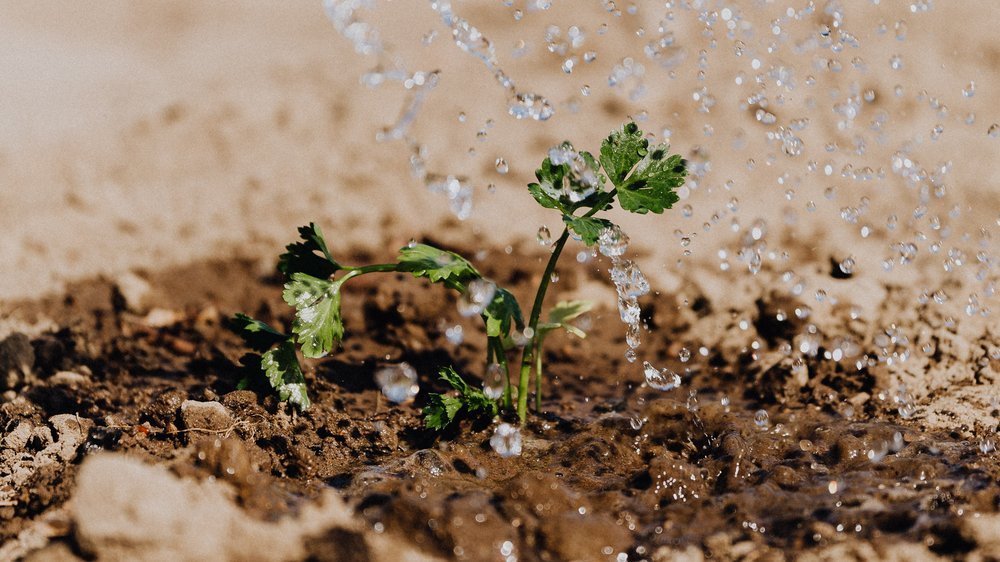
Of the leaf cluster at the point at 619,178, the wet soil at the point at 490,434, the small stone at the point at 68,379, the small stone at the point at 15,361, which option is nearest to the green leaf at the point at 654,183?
the leaf cluster at the point at 619,178

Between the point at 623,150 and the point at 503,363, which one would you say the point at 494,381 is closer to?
the point at 503,363

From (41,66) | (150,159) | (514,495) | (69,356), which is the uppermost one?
(41,66)

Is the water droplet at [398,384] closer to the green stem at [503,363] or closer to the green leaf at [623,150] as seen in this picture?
the green stem at [503,363]

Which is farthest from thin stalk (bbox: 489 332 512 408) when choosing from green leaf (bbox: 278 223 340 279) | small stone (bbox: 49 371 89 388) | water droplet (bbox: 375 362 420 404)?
small stone (bbox: 49 371 89 388)

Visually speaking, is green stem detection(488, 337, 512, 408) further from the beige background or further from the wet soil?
the beige background

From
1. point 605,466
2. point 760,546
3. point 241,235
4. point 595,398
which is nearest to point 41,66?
point 241,235

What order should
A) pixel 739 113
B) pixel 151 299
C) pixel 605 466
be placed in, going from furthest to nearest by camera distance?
pixel 739 113 < pixel 151 299 < pixel 605 466

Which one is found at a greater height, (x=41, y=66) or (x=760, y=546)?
(x=41, y=66)

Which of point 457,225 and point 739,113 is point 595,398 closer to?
point 457,225
